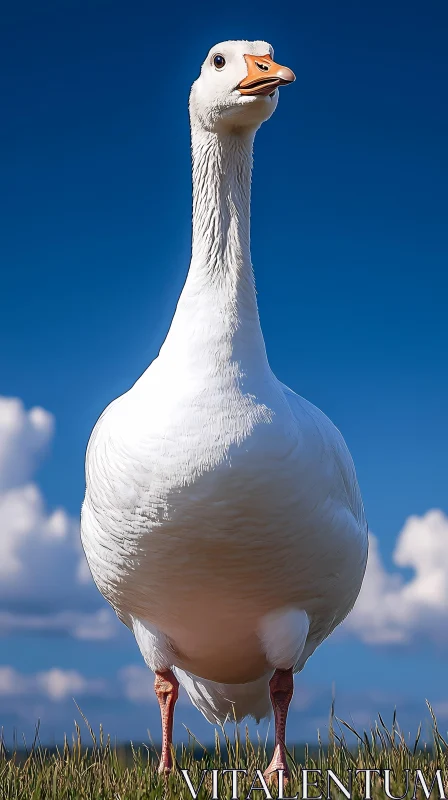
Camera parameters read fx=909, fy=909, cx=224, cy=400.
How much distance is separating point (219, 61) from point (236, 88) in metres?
0.37

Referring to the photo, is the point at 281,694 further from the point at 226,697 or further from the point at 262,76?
the point at 262,76

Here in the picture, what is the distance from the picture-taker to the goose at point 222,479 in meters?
5.99

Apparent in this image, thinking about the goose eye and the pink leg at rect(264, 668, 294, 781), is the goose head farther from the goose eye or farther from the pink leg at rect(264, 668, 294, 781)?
the pink leg at rect(264, 668, 294, 781)

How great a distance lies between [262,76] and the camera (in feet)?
20.6

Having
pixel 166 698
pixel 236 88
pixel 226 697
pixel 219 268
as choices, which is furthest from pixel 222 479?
pixel 226 697

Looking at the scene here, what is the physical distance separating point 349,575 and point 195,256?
2757mm

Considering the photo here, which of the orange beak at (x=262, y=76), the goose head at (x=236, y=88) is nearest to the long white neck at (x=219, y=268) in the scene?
the goose head at (x=236, y=88)

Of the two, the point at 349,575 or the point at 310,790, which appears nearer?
the point at 310,790

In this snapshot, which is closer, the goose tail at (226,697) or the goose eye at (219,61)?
the goose eye at (219,61)

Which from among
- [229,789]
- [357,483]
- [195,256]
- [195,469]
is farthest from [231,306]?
[229,789]

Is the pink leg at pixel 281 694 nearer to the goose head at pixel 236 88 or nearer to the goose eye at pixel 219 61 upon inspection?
the goose head at pixel 236 88

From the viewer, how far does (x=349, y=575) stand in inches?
282

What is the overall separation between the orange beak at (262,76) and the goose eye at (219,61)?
22 centimetres

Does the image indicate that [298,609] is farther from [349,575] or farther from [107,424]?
[107,424]
